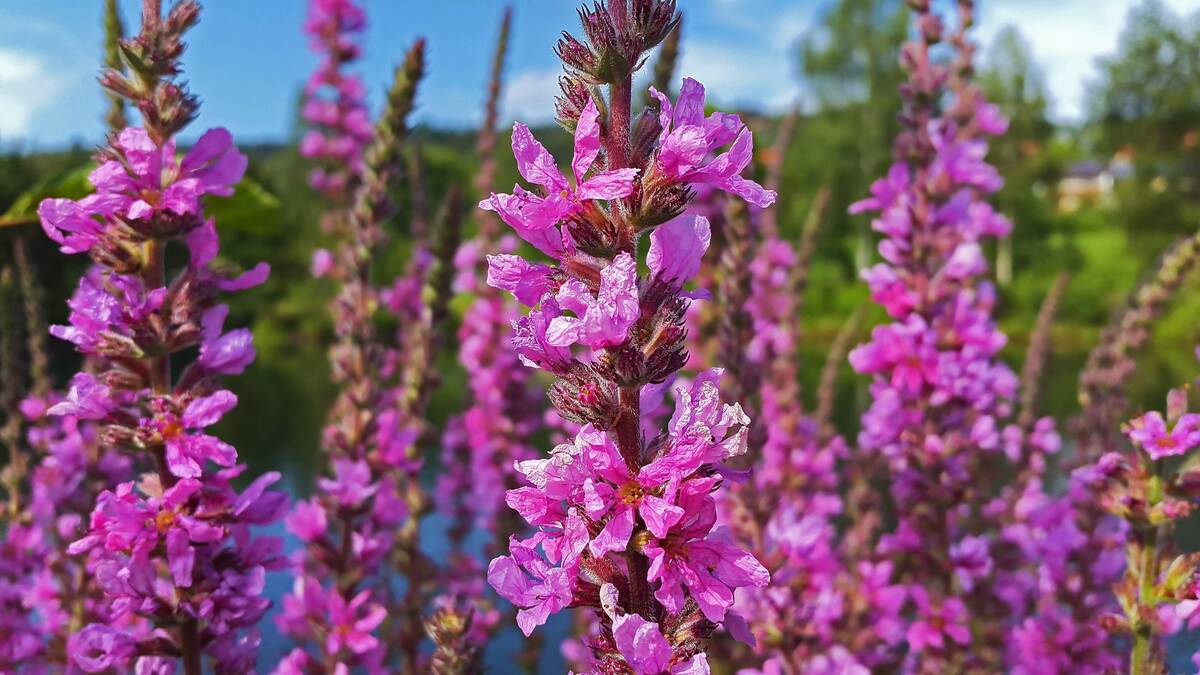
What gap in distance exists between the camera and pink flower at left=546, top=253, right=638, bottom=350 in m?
1.08

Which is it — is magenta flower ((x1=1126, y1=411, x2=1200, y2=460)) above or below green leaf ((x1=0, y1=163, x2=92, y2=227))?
below

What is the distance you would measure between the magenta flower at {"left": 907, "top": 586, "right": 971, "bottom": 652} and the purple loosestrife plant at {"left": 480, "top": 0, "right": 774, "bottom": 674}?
197 centimetres

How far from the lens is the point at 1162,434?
1680 mm

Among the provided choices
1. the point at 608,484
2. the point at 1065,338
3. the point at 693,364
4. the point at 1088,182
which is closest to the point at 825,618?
the point at 693,364

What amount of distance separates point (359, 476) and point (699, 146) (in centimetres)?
156

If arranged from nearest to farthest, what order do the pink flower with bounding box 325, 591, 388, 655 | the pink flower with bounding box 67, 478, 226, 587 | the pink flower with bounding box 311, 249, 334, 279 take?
the pink flower with bounding box 67, 478, 226, 587 < the pink flower with bounding box 325, 591, 388, 655 < the pink flower with bounding box 311, 249, 334, 279

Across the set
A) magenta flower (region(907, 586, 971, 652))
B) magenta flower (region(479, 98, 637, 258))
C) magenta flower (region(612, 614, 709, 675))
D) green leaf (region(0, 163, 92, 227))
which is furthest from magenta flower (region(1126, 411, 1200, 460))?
green leaf (region(0, 163, 92, 227))

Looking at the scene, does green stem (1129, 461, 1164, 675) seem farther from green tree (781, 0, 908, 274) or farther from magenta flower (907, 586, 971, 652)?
green tree (781, 0, 908, 274)

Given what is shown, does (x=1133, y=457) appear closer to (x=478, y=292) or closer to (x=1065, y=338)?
(x=478, y=292)

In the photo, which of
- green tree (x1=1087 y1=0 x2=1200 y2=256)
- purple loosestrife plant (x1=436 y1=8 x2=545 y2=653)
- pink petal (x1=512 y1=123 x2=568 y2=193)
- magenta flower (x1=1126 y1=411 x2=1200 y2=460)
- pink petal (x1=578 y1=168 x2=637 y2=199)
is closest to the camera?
pink petal (x1=578 y1=168 x2=637 y2=199)

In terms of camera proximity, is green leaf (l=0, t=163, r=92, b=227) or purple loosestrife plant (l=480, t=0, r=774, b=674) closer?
purple loosestrife plant (l=480, t=0, r=774, b=674)

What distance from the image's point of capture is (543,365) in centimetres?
121

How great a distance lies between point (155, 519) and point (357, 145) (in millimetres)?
4746


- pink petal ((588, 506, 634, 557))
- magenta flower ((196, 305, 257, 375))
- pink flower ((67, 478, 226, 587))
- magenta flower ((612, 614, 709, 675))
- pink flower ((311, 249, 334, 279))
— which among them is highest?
pink flower ((311, 249, 334, 279))
